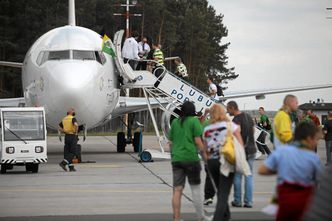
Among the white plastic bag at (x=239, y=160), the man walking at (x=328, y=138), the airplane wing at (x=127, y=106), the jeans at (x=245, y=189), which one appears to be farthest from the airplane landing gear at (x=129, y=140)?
the white plastic bag at (x=239, y=160)

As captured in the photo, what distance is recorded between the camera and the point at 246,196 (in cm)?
1371

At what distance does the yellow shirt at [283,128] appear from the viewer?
11930 millimetres

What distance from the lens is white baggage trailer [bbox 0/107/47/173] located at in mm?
21250

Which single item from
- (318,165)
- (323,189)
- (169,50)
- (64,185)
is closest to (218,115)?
(318,165)

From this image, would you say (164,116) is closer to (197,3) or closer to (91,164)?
(91,164)

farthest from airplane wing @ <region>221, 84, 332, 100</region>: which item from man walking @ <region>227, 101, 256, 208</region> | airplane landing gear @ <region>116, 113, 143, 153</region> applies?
man walking @ <region>227, 101, 256, 208</region>

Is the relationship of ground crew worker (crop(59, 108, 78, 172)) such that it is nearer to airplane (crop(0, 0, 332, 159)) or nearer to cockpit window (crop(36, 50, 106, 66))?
airplane (crop(0, 0, 332, 159))

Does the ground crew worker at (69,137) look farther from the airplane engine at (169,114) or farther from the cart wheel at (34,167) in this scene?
the airplane engine at (169,114)

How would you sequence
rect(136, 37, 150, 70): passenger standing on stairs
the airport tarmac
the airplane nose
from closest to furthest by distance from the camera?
the airport tarmac → the airplane nose → rect(136, 37, 150, 70): passenger standing on stairs

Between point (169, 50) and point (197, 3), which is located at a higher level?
point (197, 3)

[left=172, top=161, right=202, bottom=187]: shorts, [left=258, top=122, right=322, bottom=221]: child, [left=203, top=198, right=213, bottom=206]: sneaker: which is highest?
[left=258, top=122, right=322, bottom=221]: child

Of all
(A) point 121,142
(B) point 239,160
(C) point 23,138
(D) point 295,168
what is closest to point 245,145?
(B) point 239,160

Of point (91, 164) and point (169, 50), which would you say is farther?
point (169, 50)

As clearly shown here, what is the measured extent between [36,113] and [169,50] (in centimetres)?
5461
